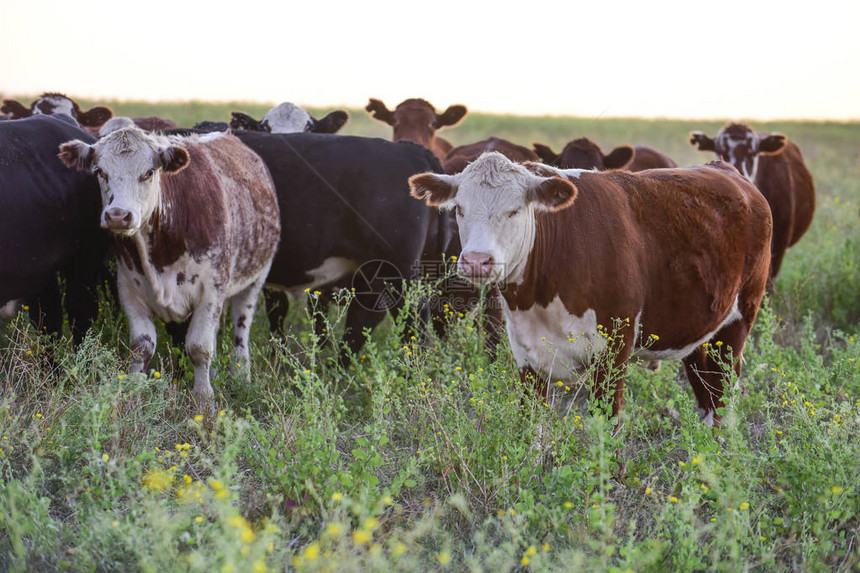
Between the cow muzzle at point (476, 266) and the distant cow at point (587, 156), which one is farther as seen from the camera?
the distant cow at point (587, 156)

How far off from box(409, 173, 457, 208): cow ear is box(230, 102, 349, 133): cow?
428 cm

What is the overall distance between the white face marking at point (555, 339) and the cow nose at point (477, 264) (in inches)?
18.9

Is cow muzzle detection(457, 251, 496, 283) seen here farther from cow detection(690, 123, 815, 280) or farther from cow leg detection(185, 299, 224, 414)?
cow detection(690, 123, 815, 280)

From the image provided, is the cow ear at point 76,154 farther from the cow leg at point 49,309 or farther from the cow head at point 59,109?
the cow head at point 59,109

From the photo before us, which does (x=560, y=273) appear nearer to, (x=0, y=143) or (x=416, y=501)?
(x=416, y=501)

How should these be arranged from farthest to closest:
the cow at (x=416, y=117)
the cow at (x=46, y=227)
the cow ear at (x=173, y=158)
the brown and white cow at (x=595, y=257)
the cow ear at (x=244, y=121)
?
1. the cow at (x=416, y=117)
2. the cow ear at (x=244, y=121)
3. the cow at (x=46, y=227)
4. the cow ear at (x=173, y=158)
5. the brown and white cow at (x=595, y=257)

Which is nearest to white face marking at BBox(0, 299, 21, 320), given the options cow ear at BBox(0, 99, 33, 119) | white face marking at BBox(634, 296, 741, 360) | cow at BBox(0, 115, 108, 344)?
cow at BBox(0, 115, 108, 344)

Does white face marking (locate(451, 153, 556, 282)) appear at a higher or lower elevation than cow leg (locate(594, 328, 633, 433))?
higher

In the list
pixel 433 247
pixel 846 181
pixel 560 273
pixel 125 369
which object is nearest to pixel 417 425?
pixel 560 273

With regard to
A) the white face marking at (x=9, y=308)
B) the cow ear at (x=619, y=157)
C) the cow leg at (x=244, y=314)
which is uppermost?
the cow ear at (x=619, y=157)

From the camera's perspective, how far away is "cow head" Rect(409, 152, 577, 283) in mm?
4320

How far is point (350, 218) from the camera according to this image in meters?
6.59

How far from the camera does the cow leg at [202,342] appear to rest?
5.55 metres

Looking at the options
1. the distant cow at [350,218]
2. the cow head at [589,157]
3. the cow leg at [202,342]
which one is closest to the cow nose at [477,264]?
the cow leg at [202,342]
